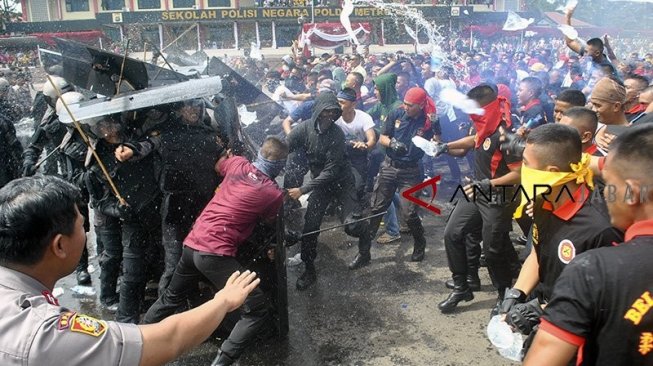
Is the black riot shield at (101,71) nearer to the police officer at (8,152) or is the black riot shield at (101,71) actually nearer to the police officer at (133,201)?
the police officer at (133,201)

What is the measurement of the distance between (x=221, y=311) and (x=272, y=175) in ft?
7.24

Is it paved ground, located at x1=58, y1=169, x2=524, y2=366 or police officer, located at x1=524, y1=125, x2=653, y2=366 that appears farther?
paved ground, located at x1=58, y1=169, x2=524, y2=366

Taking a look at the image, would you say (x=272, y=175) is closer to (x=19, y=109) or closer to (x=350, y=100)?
(x=350, y=100)

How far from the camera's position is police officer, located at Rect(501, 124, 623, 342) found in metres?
2.23

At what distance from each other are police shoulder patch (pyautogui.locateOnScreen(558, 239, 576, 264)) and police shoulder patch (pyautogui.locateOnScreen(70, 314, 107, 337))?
74.3 inches

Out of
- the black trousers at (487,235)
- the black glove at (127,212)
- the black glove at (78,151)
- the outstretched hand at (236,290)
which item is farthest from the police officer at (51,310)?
the black trousers at (487,235)

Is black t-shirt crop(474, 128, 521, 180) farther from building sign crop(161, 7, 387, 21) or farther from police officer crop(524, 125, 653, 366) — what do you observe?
building sign crop(161, 7, 387, 21)

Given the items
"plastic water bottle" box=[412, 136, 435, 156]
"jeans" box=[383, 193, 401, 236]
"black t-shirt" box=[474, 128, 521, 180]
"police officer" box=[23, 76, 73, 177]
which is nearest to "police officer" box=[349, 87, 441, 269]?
"jeans" box=[383, 193, 401, 236]

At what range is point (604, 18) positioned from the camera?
38969 millimetres

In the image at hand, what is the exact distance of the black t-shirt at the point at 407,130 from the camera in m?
5.68

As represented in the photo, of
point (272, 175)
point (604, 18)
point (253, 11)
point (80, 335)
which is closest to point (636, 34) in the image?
point (604, 18)

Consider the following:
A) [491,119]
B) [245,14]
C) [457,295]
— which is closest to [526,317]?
[457,295]

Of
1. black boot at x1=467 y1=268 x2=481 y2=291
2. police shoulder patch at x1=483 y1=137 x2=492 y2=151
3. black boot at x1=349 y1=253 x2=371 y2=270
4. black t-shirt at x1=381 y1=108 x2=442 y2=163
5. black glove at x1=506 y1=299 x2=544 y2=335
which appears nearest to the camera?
black glove at x1=506 y1=299 x2=544 y2=335

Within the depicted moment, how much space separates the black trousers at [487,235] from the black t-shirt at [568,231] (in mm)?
1656
